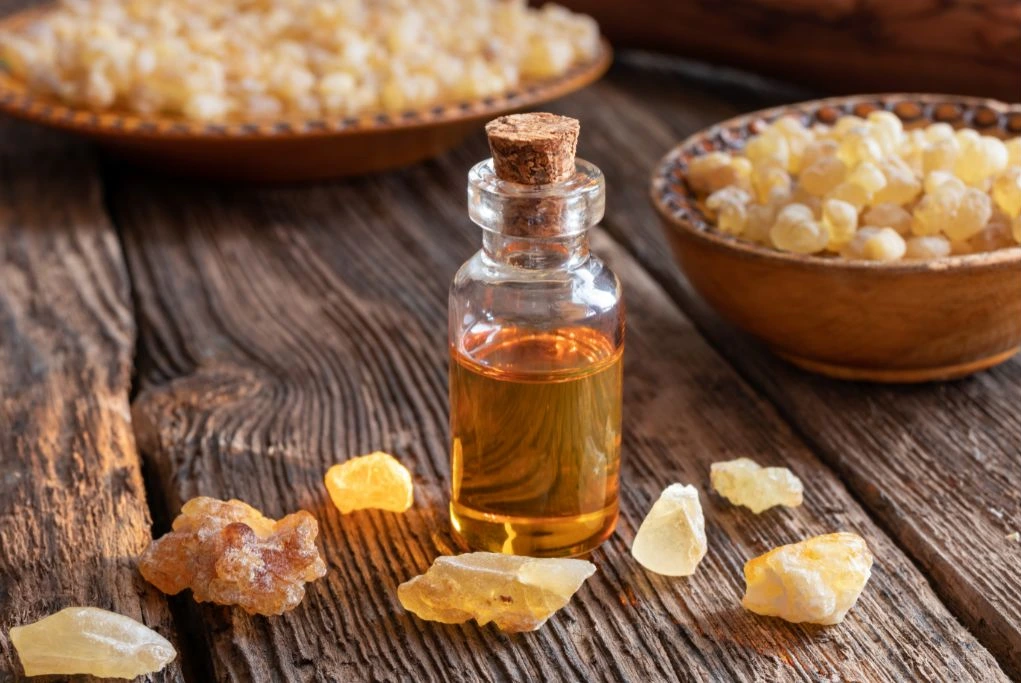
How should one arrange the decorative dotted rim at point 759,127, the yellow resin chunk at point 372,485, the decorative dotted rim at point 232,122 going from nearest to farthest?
the yellow resin chunk at point 372,485, the decorative dotted rim at point 759,127, the decorative dotted rim at point 232,122

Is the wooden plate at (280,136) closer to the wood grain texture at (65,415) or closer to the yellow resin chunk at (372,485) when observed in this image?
the wood grain texture at (65,415)

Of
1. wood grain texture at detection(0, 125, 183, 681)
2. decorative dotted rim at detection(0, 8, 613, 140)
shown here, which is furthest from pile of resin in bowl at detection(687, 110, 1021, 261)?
wood grain texture at detection(0, 125, 183, 681)

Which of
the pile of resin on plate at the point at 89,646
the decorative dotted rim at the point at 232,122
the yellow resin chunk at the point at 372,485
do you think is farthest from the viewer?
the decorative dotted rim at the point at 232,122

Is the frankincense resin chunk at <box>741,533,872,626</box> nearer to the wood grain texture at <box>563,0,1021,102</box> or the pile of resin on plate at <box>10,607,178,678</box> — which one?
the pile of resin on plate at <box>10,607,178,678</box>

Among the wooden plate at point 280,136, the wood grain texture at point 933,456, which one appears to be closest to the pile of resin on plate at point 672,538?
→ the wood grain texture at point 933,456

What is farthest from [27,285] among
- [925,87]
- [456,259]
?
[925,87]

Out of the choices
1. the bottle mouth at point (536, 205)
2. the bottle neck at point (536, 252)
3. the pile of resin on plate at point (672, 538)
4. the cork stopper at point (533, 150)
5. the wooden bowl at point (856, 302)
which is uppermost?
the cork stopper at point (533, 150)

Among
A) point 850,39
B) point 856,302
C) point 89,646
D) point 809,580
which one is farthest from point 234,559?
point 850,39

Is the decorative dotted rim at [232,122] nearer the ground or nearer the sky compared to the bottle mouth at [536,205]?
nearer the ground

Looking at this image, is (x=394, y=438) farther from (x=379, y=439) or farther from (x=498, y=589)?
(x=498, y=589)
